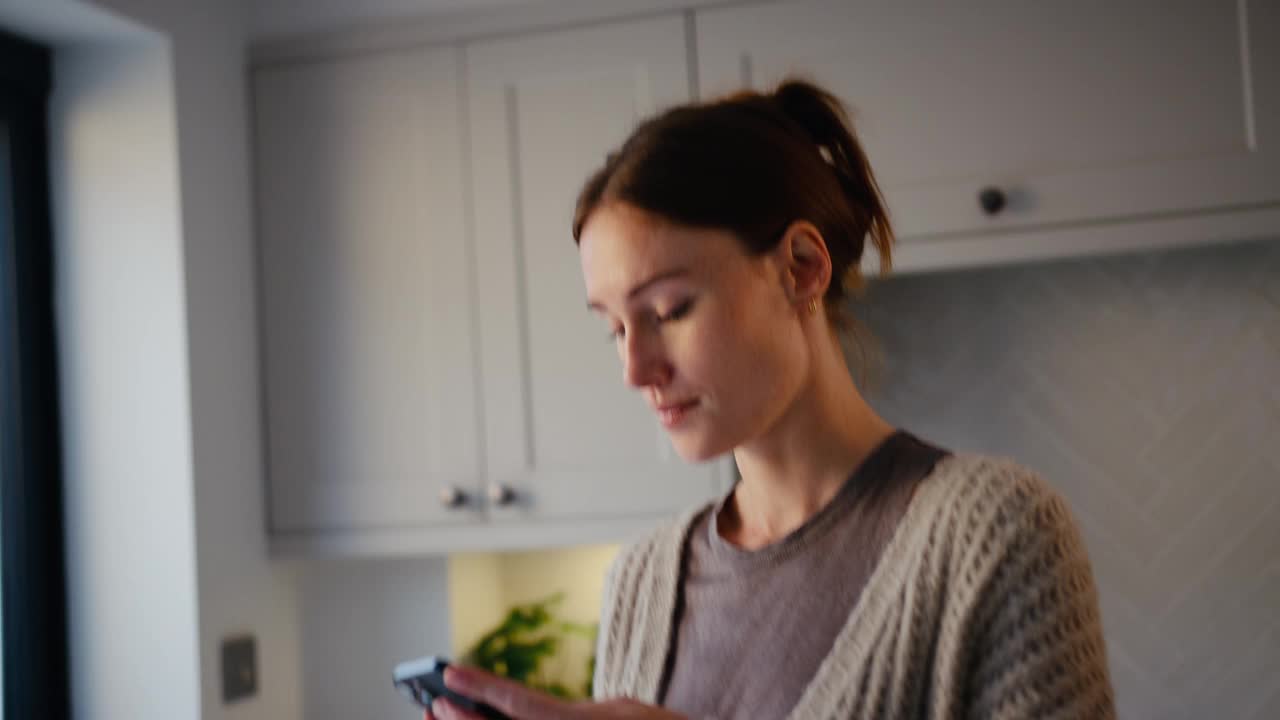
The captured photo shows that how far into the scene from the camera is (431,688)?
774mm

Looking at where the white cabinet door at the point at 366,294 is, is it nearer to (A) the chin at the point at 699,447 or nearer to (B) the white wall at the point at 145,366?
(B) the white wall at the point at 145,366

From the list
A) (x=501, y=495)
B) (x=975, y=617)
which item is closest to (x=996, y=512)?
(x=975, y=617)

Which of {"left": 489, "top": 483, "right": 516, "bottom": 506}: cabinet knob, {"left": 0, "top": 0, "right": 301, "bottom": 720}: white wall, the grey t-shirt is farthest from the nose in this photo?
{"left": 0, "top": 0, "right": 301, "bottom": 720}: white wall

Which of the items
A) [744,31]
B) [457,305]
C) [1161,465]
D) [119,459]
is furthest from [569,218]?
[1161,465]

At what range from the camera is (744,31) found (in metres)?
1.81

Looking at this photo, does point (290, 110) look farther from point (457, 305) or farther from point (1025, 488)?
point (1025, 488)

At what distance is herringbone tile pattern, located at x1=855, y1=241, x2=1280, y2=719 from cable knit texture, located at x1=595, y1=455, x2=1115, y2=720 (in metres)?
1.27

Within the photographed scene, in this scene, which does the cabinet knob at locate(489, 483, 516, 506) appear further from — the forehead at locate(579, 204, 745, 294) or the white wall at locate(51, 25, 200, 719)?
the forehead at locate(579, 204, 745, 294)

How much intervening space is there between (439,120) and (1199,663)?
4.69 feet

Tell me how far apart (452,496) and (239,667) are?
44 centimetres

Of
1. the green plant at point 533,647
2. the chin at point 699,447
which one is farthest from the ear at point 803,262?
the green plant at point 533,647

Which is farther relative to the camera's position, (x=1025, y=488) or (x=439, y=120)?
(x=439, y=120)

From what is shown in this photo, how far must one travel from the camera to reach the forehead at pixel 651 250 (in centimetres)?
77

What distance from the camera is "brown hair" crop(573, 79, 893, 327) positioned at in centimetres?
78
